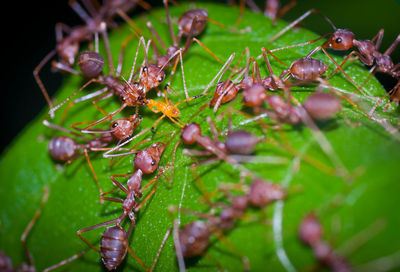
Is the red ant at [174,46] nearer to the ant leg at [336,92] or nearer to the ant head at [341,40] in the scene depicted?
the ant leg at [336,92]

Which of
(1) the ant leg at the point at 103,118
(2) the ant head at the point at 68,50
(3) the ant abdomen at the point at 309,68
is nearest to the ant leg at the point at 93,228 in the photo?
(1) the ant leg at the point at 103,118

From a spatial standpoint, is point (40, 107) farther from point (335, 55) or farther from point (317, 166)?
point (317, 166)

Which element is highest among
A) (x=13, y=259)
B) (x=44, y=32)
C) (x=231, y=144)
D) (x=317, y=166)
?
(x=44, y=32)

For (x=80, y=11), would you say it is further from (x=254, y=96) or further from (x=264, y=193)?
(x=264, y=193)

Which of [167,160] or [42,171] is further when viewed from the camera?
[42,171]

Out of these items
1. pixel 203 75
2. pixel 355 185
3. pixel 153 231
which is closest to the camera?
pixel 355 185

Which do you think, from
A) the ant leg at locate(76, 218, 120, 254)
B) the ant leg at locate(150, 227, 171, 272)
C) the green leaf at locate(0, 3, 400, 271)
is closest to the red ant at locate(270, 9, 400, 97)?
the green leaf at locate(0, 3, 400, 271)

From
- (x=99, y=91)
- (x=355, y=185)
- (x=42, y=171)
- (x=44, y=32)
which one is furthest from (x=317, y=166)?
(x=44, y=32)
